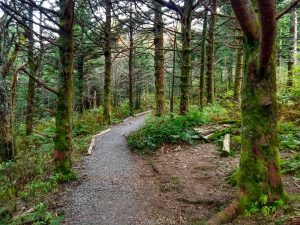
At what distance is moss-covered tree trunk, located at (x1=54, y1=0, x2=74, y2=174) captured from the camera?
700 centimetres

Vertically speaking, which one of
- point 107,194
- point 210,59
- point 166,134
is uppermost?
point 210,59

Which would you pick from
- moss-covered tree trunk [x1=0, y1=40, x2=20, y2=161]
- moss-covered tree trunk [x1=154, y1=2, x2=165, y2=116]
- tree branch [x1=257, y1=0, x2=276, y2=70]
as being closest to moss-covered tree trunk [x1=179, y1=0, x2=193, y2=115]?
moss-covered tree trunk [x1=154, y1=2, x2=165, y2=116]

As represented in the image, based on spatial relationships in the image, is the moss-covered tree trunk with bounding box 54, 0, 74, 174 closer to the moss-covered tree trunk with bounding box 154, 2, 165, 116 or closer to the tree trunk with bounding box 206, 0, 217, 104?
the moss-covered tree trunk with bounding box 154, 2, 165, 116

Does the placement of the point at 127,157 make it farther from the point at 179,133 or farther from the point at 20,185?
the point at 20,185

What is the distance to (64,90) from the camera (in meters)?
7.07

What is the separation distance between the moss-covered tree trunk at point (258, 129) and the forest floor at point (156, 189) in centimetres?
42

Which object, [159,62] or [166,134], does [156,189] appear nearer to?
[166,134]

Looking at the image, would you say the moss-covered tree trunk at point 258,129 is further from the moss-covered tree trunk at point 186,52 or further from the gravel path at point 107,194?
the moss-covered tree trunk at point 186,52

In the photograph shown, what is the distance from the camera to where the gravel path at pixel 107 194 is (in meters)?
5.18

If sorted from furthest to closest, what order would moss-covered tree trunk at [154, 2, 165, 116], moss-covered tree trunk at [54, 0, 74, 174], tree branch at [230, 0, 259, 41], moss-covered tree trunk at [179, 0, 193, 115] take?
moss-covered tree trunk at [154, 2, 165, 116]
moss-covered tree trunk at [179, 0, 193, 115]
moss-covered tree trunk at [54, 0, 74, 174]
tree branch at [230, 0, 259, 41]

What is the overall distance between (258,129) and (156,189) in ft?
9.61

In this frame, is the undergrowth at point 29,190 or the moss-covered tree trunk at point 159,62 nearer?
the undergrowth at point 29,190

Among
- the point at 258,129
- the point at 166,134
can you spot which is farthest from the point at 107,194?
the point at 166,134

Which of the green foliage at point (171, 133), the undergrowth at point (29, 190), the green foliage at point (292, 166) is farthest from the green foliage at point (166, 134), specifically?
the green foliage at point (292, 166)
